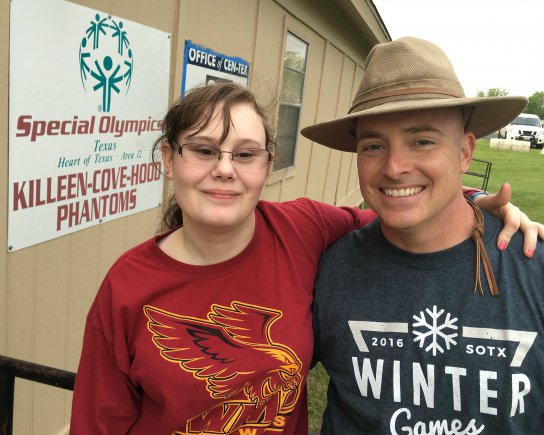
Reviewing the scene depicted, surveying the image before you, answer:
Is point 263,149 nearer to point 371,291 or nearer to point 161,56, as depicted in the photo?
point 371,291

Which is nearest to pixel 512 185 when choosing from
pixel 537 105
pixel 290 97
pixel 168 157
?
pixel 290 97

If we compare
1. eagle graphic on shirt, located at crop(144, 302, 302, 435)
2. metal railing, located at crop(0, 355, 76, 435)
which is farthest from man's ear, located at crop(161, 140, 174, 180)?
metal railing, located at crop(0, 355, 76, 435)

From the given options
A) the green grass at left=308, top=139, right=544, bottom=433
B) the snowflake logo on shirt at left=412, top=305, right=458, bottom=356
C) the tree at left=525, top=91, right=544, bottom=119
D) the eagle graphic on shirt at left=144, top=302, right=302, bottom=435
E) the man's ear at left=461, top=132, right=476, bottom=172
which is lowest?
the green grass at left=308, top=139, right=544, bottom=433

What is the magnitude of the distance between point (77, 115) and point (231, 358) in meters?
1.42

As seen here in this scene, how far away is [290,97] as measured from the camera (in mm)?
5578

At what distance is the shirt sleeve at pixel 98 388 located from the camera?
1.50 metres

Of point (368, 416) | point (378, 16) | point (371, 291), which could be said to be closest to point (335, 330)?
point (371, 291)

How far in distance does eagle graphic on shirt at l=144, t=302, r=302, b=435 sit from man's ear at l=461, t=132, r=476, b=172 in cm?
75

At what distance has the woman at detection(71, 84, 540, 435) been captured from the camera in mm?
1478

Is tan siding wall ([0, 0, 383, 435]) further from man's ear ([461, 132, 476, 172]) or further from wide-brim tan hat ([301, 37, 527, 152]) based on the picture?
man's ear ([461, 132, 476, 172])

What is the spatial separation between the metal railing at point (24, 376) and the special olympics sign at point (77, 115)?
0.66 metres

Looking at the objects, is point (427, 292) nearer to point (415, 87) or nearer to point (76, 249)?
point (415, 87)

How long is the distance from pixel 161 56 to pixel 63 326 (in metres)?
1.52

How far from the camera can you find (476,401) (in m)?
1.44
